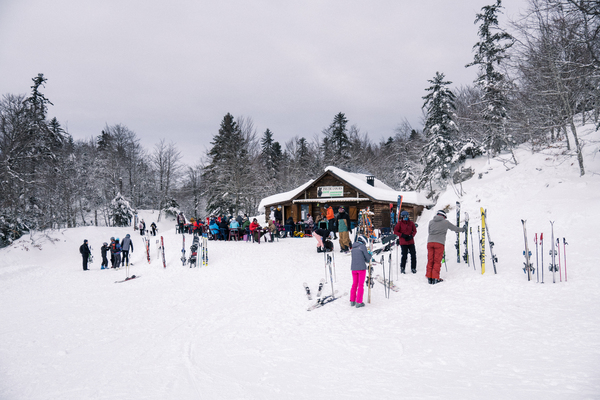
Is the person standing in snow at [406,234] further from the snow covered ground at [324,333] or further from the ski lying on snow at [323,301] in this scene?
the ski lying on snow at [323,301]

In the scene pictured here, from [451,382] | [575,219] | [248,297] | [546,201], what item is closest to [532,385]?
[451,382]

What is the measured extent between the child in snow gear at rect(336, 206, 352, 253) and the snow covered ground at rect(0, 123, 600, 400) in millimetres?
1158

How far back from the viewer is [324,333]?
5691 mm

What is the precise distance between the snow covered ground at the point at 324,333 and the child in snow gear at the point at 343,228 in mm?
1158

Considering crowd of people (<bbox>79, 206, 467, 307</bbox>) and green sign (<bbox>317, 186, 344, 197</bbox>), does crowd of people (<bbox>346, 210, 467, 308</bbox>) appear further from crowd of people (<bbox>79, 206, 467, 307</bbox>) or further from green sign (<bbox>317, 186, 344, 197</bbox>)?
green sign (<bbox>317, 186, 344, 197</bbox>)

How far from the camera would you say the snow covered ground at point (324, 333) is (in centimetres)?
380

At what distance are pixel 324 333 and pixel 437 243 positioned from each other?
4.02 m

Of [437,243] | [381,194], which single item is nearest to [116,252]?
[437,243]

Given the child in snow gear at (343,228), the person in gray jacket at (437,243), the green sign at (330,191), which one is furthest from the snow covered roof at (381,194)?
the person in gray jacket at (437,243)

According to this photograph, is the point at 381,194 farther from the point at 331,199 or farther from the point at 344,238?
the point at 344,238

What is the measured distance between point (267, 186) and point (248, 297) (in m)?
25.7

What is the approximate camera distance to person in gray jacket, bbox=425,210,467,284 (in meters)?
8.09

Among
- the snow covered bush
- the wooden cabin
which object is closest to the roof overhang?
the wooden cabin

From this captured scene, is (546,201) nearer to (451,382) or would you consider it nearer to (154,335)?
(451,382)
